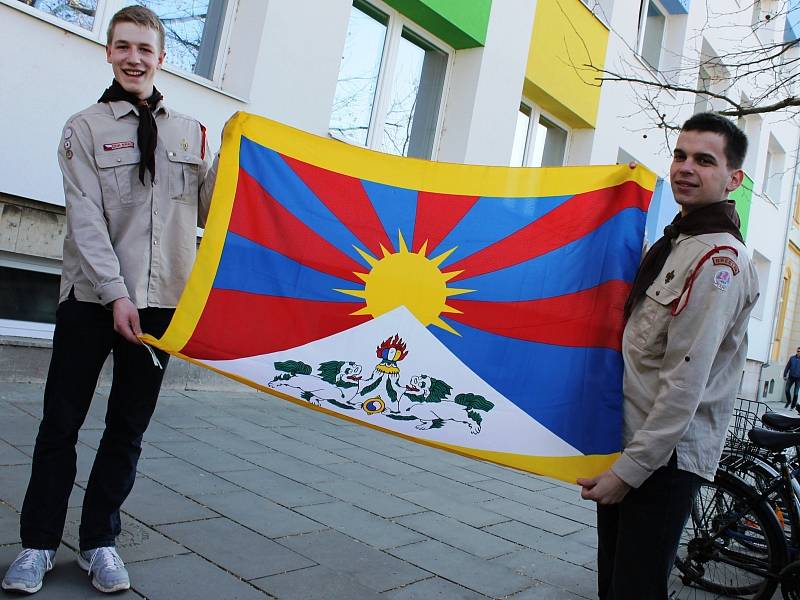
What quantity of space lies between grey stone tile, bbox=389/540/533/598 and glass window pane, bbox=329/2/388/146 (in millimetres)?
5730

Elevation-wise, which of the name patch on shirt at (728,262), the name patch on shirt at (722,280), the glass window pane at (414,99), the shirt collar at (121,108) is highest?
the glass window pane at (414,99)

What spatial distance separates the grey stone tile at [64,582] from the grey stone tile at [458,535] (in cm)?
192

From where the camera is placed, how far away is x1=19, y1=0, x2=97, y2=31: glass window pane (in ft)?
19.5

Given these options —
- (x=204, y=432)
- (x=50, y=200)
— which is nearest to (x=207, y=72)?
(x=50, y=200)

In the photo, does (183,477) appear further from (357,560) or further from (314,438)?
(314,438)

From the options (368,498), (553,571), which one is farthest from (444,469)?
(553,571)

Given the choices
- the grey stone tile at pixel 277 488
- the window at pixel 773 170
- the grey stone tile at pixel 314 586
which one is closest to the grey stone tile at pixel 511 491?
the grey stone tile at pixel 277 488

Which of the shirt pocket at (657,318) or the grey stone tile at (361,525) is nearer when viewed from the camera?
the shirt pocket at (657,318)

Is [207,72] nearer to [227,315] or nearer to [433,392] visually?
[227,315]

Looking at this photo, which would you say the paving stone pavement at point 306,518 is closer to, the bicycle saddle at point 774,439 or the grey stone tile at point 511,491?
the grey stone tile at point 511,491

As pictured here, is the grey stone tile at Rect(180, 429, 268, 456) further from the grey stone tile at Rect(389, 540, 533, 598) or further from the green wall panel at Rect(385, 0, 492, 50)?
the green wall panel at Rect(385, 0, 492, 50)

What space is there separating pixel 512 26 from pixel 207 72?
15.9ft

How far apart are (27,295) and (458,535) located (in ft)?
14.1

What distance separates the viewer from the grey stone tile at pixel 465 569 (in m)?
3.75
